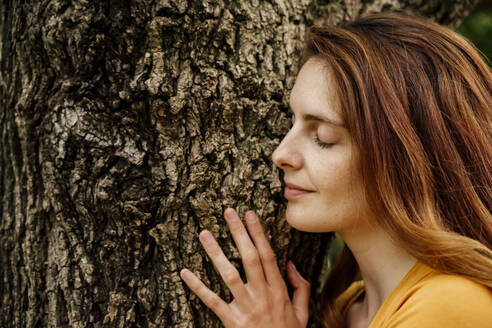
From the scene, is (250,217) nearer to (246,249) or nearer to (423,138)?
(246,249)

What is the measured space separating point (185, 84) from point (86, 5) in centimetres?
50

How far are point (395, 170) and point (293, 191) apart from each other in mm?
427

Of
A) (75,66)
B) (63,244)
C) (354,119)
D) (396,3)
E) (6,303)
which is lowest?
(6,303)

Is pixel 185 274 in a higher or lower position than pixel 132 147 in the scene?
lower

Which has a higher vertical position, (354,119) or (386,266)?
(354,119)

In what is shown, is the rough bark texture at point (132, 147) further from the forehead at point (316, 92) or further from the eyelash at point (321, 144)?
the eyelash at point (321, 144)

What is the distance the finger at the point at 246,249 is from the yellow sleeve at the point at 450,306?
0.59m

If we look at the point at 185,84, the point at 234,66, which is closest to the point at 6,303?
the point at 185,84

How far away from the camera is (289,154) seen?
5.85 ft

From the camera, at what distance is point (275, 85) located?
6.48 feet

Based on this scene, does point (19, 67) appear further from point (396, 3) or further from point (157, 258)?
point (396, 3)

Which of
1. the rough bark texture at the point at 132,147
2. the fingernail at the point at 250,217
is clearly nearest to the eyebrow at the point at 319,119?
the rough bark texture at the point at 132,147

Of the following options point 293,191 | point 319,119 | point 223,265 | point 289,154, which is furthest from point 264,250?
point 319,119

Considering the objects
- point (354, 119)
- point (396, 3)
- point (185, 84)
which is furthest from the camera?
point (396, 3)
